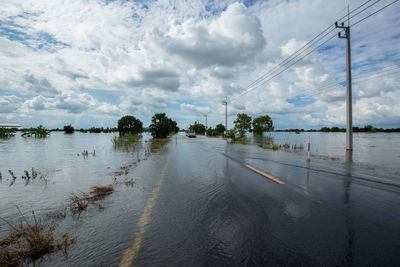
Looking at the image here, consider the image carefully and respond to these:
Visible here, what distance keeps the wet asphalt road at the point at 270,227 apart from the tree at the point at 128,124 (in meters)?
74.3

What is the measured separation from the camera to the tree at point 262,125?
70750 millimetres

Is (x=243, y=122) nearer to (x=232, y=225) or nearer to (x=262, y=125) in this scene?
(x=262, y=125)

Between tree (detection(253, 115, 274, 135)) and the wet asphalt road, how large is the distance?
66.9m

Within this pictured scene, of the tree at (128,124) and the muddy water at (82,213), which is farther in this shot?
the tree at (128,124)

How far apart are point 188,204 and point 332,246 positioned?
2738 millimetres

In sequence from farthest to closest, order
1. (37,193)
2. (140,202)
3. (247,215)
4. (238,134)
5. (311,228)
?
1. (238,134)
2. (37,193)
3. (140,202)
4. (247,215)
5. (311,228)

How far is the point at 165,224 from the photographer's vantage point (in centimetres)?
345

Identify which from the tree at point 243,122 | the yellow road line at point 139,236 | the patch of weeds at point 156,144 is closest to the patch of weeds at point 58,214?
the yellow road line at point 139,236

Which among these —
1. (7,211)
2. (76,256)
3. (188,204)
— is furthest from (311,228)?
(7,211)

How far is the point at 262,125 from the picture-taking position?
72062 mm

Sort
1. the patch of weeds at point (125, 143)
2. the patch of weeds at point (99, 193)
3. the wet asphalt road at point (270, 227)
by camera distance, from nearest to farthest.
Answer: the wet asphalt road at point (270, 227) → the patch of weeds at point (99, 193) → the patch of weeds at point (125, 143)

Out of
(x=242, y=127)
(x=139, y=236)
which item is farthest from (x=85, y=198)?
(x=242, y=127)

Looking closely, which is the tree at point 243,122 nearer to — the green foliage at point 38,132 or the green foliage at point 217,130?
the green foliage at point 217,130

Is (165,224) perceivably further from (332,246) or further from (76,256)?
(332,246)
